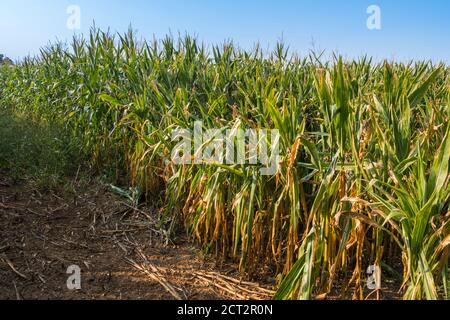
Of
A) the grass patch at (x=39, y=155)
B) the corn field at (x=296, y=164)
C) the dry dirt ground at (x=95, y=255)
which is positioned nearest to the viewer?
the corn field at (x=296, y=164)

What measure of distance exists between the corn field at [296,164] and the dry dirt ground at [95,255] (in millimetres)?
185

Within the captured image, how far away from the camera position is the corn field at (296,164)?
1.88m

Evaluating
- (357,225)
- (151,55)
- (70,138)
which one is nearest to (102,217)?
(70,138)

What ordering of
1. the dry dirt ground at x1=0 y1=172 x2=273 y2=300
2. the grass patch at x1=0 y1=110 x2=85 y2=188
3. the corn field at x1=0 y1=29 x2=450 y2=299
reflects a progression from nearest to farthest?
the corn field at x1=0 y1=29 x2=450 y2=299, the dry dirt ground at x1=0 y1=172 x2=273 y2=300, the grass patch at x1=0 y1=110 x2=85 y2=188

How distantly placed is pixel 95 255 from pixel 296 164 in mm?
1470

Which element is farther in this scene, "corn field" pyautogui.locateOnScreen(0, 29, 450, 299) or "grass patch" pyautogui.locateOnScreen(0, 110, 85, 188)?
"grass patch" pyautogui.locateOnScreen(0, 110, 85, 188)

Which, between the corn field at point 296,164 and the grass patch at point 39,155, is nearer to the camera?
the corn field at point 296,164

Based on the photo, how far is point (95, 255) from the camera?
300 cm

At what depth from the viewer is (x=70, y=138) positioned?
474 centimetres

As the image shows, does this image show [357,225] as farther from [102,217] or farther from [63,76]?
[63,76]

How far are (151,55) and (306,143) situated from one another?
2812mm

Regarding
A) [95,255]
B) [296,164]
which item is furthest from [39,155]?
[296,164]

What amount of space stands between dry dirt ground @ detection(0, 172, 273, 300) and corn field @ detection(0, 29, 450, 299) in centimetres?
19

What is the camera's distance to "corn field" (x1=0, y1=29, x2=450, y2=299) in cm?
188
